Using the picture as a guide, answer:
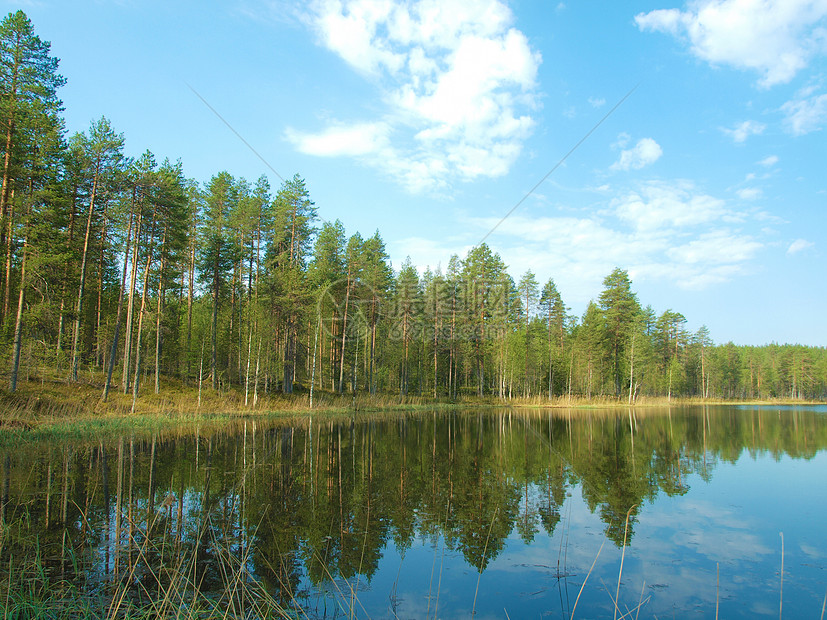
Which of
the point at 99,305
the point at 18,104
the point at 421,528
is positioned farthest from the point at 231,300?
the point at 421,528

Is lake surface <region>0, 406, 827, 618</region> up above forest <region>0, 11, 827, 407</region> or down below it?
below

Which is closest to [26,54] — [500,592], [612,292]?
[500,592]

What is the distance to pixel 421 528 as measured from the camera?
957cm

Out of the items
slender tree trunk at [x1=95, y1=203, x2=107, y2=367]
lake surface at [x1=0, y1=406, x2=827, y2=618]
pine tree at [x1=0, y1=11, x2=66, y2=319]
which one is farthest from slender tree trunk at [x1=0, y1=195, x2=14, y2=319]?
lake surface at [x1=0, y1=406, x2=827, y2=618]

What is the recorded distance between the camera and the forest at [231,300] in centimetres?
2305

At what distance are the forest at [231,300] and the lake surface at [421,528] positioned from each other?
12.6 meters

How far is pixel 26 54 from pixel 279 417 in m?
24.5

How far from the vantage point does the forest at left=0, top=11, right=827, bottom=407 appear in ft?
75.6

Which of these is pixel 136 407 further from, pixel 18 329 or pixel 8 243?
pixel 8 243

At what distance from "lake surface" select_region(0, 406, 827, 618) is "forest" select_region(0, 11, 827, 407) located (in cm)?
1255

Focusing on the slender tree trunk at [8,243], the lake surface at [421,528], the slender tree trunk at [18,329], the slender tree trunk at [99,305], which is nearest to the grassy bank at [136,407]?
the slender tree trunk at [18,329]

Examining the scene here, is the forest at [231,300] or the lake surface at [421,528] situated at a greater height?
the forest at [231,300]

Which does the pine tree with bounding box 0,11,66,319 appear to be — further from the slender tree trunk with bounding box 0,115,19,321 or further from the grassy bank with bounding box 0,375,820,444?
the grassy bank with bounding box 0,375,820,444

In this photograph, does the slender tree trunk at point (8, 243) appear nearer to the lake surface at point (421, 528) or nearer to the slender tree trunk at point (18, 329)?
the slender tree trunk at point (18, 329)
